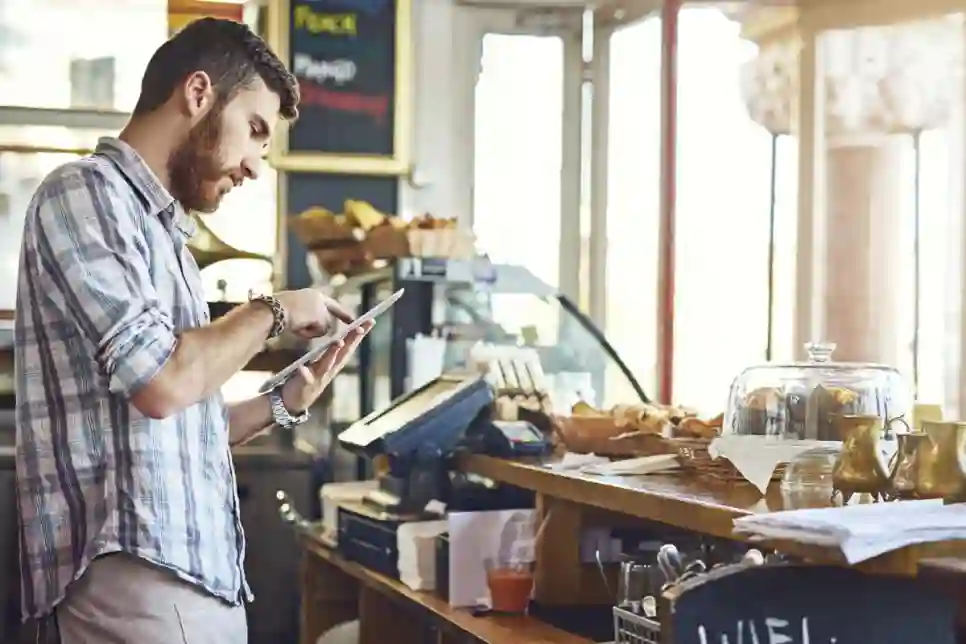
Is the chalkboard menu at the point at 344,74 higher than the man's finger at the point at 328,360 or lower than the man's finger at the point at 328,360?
higher

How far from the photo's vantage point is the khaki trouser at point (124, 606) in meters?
1.81

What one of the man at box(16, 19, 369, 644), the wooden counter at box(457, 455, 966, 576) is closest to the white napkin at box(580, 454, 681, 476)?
the wooden counter at box(457, 455, 966, 576)

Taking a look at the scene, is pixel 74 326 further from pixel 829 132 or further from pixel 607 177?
pixel 607 177

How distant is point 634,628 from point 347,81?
11.4 feet

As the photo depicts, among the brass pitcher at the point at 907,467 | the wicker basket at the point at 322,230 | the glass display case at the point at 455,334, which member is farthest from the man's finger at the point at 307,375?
the wicker basket at the point at 322,230

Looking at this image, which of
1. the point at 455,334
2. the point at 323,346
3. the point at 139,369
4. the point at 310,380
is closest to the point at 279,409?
the point at 310,380

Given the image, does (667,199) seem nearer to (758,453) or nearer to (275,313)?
(758,453)

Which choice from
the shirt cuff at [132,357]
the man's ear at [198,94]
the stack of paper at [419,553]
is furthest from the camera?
the stack of paper at [419,553]

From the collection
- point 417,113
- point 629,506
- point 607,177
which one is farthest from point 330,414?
point 629,506

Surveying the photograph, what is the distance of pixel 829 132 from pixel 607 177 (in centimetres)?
111

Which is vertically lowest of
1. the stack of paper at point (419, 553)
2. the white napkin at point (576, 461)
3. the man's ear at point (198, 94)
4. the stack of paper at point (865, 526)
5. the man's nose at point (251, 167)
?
the stack of paper at point (419, 553)

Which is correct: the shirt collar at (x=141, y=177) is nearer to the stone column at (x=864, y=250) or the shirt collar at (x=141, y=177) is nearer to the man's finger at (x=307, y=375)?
the man's finger at (x=307, y=375)

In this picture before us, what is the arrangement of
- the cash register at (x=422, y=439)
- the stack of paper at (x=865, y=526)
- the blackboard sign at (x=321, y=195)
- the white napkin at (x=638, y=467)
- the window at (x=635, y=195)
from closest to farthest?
the stack of paper at (x=865, y=526) < the white napkin at (x=638, y=467) < the cash register at (x=422, y=439) < the blackboard sign at (x=321, y=195) < the window at (x=635, y=195)

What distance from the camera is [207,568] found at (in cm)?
188
